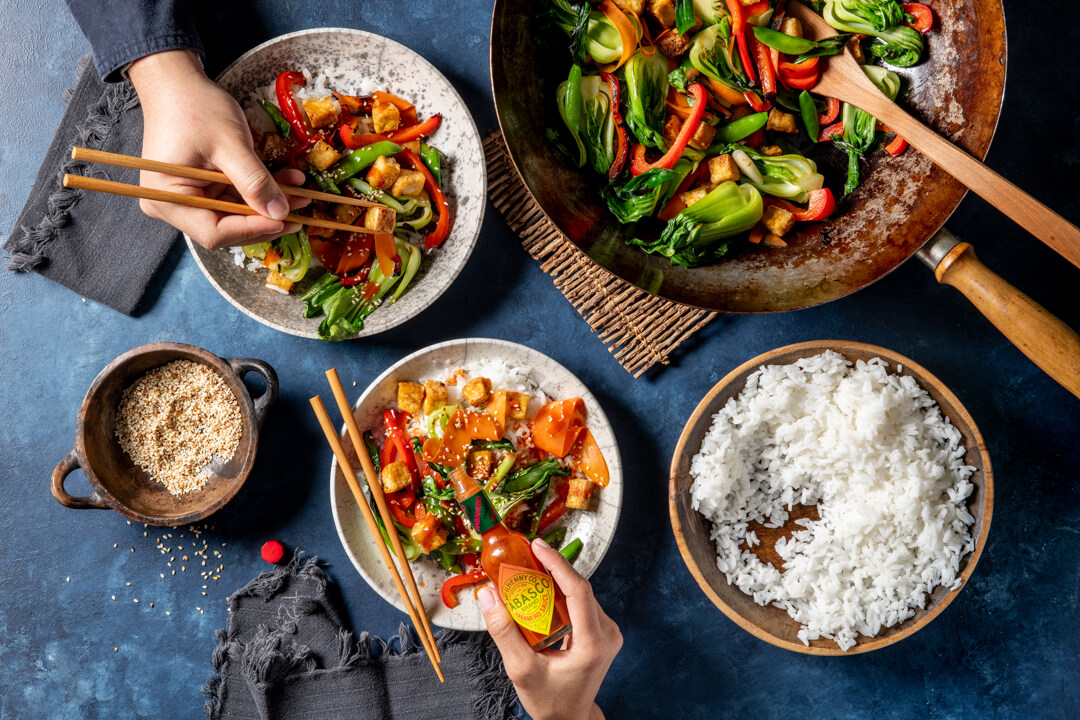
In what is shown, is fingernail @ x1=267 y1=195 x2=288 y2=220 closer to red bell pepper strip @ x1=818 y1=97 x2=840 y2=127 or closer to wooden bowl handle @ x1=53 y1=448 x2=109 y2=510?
wooden bowl handle @ x1=53 y1=448 x2=109 y2=510

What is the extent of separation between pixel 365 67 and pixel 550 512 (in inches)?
→ 64.3

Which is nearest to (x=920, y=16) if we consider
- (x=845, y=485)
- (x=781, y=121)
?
(x=781, y=121)

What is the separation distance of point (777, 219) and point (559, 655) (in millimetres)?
1416

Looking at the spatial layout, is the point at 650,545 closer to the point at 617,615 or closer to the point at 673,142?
the point at 617,615

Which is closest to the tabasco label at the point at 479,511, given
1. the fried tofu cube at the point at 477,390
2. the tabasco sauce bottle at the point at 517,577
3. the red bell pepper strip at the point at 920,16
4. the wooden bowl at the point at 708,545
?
the tabasco sauce bottle at the point at 517,577

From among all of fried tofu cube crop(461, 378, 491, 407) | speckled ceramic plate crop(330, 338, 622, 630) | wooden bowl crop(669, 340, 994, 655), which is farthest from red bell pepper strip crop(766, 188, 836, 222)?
fried tofu cube crop(461, 378, 491, 407)

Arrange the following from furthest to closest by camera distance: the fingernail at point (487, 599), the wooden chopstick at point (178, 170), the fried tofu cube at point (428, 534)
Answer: the fried tofu cube at point (428, 534) → the fingernail at point (487, 599) → the wooden chopstick at point (178, 170)

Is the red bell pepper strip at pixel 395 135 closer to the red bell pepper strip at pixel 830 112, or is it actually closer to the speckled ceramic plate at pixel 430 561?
the speckled ceramic plate at pixel 430 561

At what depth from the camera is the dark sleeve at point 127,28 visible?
80.8 inches

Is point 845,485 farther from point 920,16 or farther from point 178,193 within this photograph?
point 178,193

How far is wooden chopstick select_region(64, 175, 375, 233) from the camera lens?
1.63 meters

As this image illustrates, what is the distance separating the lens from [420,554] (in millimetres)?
2361

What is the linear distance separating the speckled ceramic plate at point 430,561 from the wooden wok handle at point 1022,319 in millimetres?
1120

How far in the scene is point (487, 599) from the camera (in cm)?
189
